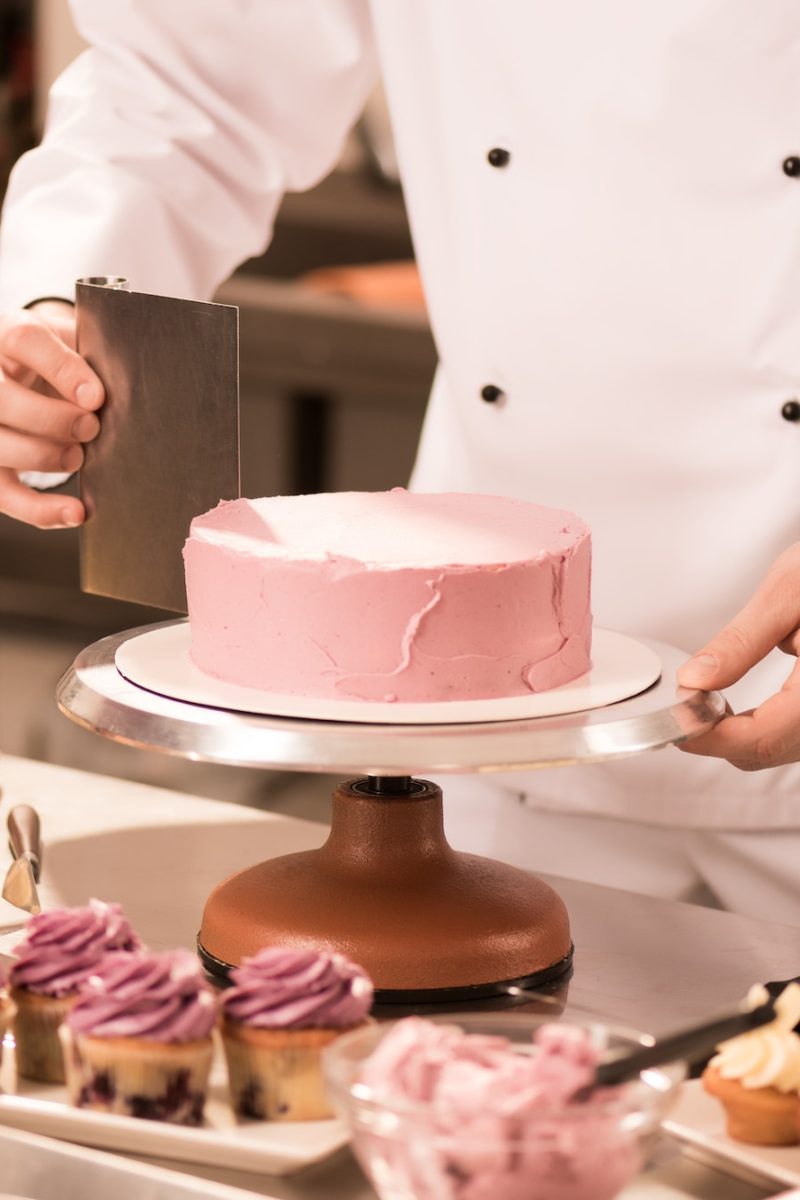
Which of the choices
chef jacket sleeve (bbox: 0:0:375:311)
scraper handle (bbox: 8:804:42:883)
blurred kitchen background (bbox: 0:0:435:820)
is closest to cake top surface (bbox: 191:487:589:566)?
scraper handle (bbox: 8:804:42:883)

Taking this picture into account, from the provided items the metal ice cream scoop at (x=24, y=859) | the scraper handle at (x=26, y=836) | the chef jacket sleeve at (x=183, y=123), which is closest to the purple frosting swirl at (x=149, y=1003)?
the metal ice cream scoop at (x=24, y=859)

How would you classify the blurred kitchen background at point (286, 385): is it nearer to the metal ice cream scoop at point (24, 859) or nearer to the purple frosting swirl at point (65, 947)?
the metal ice cream scoop at point (24, 859)

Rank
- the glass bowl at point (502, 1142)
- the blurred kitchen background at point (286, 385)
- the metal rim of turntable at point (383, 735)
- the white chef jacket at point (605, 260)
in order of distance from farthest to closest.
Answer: the blurred kitchen background at point (286, 385), the white chef jacket at point (605, 260), the metal rim of turntable at point (383, 735), the glass bowl at point (502, 1142)

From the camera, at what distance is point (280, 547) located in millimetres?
1374

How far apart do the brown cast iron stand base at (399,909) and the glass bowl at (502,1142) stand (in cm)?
34

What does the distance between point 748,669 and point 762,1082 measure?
38cm

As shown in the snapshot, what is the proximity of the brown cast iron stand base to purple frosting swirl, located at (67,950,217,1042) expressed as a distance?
213 millimetres

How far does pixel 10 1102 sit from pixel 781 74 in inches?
45.4

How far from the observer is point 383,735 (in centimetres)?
124

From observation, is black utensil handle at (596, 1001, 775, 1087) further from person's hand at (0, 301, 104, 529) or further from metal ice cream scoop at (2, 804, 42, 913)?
person's hand at (0, 301, 104, 529)

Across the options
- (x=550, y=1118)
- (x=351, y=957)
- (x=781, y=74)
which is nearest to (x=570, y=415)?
(x=781, y=74)

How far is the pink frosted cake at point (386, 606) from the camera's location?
52.2 inches

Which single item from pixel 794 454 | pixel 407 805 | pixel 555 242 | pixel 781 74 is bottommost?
pixel 407 805

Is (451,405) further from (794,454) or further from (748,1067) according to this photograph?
(748,1067)
